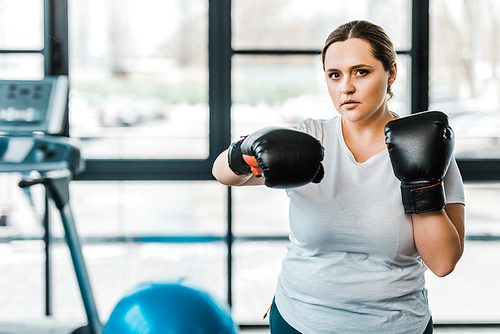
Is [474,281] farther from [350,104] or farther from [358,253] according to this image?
[350,104]

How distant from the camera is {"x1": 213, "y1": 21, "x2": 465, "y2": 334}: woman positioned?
1045mm

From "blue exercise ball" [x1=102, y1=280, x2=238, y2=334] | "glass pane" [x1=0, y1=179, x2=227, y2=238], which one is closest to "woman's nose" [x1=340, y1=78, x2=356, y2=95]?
"blue exercise ball" [x1=102, y1=280, x2=238, y2=334]

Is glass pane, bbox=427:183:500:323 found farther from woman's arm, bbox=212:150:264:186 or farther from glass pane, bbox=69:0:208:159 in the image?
woman's arm, bbox=212:150:264:186

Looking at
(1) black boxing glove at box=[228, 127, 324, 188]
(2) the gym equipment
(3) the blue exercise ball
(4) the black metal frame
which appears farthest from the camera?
(4) the black metal frame

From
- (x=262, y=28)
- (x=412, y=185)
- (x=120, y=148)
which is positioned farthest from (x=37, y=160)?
(x=412, y=185)

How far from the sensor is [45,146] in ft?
5.90

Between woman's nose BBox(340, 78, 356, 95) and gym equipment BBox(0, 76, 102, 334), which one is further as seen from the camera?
gym equipment BBox(0, 76, 102, 334)

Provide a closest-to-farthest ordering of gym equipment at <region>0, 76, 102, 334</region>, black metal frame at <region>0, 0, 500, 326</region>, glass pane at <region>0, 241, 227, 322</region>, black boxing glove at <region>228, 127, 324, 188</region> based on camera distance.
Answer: black boxing glove at <region>228, 127, 324, 188</region>
gym equipment at <region>0, 76, 102, 334</region>
black metal frame at <region>0, 0, 500, 326</region>
glass pane at <region>0, 241, 227, 322</region>

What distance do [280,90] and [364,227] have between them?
136 cm

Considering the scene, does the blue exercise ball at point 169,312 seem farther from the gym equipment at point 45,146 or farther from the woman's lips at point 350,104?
the gym equipment at point 45,146

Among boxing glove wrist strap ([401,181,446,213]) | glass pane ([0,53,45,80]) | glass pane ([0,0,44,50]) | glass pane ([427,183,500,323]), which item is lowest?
glass pane ([427,183,500,323])

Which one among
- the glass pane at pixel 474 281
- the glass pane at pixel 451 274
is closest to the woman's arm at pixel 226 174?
the glass pane at pixel 451 274

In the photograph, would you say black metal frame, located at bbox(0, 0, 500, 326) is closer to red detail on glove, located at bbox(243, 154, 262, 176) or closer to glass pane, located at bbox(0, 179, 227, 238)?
glass pane, located at bbox(0, 179, 227, 238)

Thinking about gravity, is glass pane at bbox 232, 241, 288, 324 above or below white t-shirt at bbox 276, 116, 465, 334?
below
